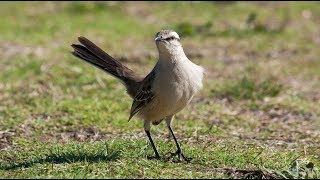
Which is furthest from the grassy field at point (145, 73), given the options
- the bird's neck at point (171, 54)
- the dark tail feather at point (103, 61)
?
the bird's neck at point (171, 54)

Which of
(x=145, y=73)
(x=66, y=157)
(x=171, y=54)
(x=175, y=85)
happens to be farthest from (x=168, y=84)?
(x=145, y=73)

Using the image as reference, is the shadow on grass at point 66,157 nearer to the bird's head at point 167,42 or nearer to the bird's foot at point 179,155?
the bird's foot at point 179,155

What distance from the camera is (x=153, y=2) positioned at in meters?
18.9

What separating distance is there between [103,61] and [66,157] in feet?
5.78

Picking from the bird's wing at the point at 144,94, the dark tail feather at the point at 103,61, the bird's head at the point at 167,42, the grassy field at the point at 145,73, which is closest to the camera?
the grassy field at the point at 145,73

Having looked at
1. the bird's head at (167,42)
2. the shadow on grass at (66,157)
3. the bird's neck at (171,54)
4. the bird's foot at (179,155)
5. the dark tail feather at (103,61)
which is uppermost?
the bird's head at (167,42)

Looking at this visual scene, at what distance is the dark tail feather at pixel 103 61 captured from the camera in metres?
8.29

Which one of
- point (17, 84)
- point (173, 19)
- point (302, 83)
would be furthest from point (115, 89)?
point (173, 19)

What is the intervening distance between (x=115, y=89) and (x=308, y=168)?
203 inches

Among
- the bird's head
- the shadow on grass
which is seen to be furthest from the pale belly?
the shadow on grass

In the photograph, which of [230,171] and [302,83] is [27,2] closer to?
[302,83]

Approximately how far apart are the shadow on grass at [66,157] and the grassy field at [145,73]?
0.6 inches

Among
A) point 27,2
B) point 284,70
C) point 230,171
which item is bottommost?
point 230,171

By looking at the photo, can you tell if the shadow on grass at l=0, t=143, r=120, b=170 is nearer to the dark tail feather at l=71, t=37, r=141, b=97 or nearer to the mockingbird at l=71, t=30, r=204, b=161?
the mockingbird at l=71, t=30, r=204, b=161
